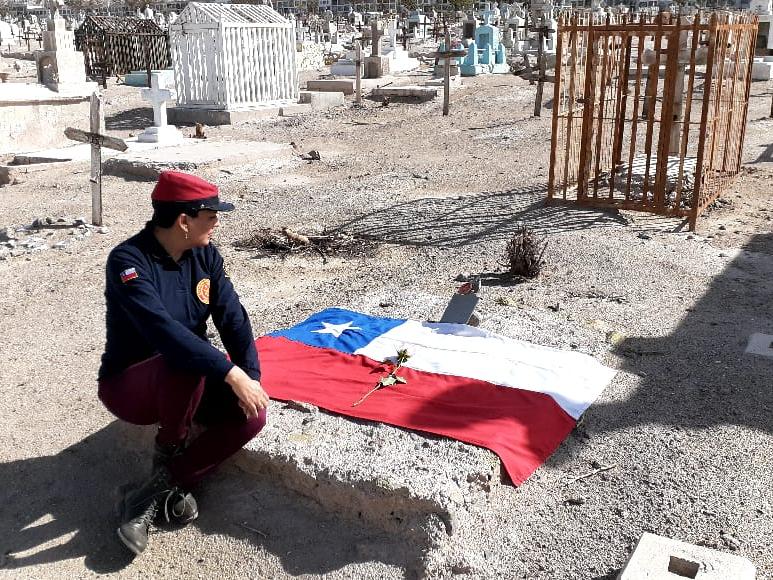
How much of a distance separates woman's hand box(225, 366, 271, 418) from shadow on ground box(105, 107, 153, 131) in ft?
48.4

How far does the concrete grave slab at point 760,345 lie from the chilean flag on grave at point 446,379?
1.13 meters

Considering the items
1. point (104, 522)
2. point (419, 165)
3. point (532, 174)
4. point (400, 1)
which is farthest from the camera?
point (400, 1)

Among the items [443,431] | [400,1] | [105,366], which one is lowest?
[443,431]

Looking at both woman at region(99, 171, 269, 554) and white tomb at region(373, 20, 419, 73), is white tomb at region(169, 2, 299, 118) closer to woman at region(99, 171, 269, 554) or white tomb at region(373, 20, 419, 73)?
white tomb at region(373, 20, 419, 73)

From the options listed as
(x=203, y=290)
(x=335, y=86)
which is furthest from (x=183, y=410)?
(x=335, y=86)

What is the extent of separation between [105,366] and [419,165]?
933 cm

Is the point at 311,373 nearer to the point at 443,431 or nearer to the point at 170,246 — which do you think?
the point at 443,431

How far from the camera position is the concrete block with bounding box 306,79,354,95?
21031 millimetres

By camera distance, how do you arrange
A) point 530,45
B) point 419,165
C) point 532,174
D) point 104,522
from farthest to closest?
1. point 530,45
2. point 419,165
3. point 532,174
4. point 104,522

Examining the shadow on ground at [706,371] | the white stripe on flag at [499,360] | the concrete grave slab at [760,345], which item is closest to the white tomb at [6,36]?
the white stripe on flag at [499,360]

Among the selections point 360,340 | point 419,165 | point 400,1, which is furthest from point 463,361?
point 400,1

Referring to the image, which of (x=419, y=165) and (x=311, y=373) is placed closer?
(x=311, y=373)

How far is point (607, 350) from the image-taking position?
5.26 meters

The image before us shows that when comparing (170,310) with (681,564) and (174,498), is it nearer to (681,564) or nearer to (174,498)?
(174,498)
